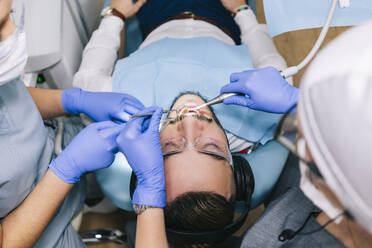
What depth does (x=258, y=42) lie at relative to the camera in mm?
1499

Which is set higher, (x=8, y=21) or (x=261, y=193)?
(x=8, y=21)

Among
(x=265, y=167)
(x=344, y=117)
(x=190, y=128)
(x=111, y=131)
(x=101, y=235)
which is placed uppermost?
(x=344, y=117)

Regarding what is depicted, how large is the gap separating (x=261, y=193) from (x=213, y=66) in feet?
2.29

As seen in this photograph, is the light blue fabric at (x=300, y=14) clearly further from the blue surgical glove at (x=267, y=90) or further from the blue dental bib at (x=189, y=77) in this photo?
the blue dental bib at (x=189, y=77)

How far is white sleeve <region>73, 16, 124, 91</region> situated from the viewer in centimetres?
139

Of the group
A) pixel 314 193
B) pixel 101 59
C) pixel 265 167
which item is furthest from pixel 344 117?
pixel 101 59

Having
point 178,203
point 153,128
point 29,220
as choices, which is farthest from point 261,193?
point 29,220

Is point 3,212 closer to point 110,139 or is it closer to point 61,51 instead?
point 110,139

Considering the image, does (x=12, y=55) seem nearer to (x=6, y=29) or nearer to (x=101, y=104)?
(x=6, y=29)

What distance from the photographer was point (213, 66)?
1457mm

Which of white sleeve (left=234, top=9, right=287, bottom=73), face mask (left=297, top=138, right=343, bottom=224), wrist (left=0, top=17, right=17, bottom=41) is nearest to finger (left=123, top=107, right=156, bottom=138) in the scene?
wrist (left=0, top=17, right=17, bottom=41)

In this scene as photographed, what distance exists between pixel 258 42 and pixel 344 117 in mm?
1121

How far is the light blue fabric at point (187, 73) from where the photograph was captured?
1.37m

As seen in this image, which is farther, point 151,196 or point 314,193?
point 151,196
